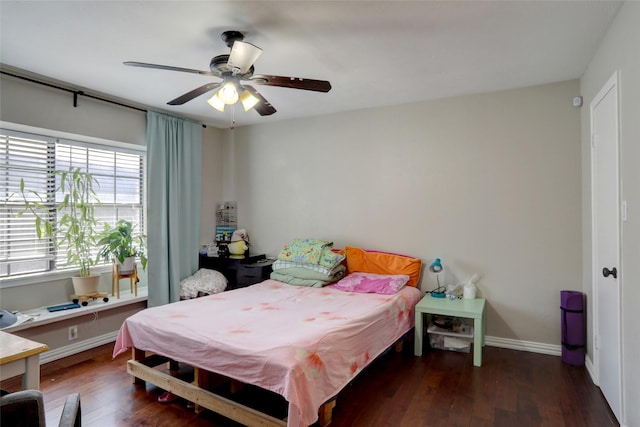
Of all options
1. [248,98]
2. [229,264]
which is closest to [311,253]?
[229,264]

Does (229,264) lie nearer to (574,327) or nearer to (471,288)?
(471,288)

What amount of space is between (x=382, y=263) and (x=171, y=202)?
251cm

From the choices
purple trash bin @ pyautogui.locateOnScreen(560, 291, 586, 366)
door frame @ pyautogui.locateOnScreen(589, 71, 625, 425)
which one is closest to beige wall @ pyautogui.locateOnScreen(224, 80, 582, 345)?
purple trash bin @ pyautogui.locateOnScreen(560, 291, 586, 366)

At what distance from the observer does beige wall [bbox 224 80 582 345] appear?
3.31 metres

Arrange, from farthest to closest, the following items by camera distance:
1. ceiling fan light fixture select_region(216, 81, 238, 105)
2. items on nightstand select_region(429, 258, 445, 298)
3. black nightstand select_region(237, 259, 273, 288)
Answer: black nightstand select_region(237, 259, 273, 288)
items on nightstand select_region(429, 258, 445, 298)
ceiling fan light fixture select_region(216, 81, 238, 105)

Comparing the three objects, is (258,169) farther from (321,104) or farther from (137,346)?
Answer: (137,346)

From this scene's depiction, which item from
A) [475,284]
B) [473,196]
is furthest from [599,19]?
[475,284]

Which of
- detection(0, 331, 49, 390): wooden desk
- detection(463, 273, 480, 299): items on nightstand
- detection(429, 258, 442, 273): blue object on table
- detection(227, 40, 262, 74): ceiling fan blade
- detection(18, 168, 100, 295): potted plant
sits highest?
detection(227, 40, 262, 74): ceiling fan blade

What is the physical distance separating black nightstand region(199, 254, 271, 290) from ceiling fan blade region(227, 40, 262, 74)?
2620mm

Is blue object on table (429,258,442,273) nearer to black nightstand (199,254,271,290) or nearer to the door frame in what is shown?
the door frame

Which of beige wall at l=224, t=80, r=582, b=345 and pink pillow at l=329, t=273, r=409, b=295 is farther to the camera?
pink pillow at l=329, t=273, r=409, b=295

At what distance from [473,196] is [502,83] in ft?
3.56

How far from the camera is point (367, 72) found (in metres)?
3.10

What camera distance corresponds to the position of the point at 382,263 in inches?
154
